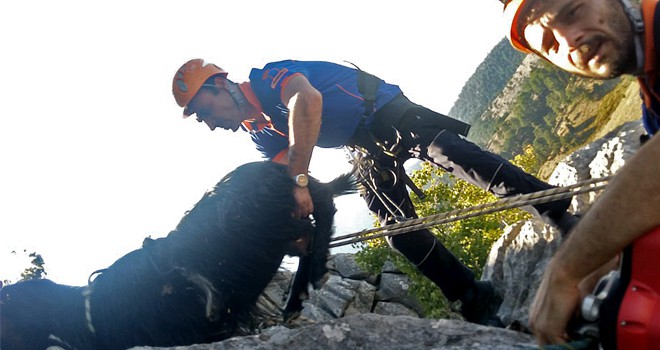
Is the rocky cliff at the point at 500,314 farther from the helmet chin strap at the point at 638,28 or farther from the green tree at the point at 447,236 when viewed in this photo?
the green tree at the point at 447,236

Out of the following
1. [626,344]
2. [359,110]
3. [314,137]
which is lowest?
[626,344]

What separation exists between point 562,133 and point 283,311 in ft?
188

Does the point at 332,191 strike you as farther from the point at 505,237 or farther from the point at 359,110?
the point at 505,237

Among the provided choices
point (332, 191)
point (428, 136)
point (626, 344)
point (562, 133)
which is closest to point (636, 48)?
point (626, 344)

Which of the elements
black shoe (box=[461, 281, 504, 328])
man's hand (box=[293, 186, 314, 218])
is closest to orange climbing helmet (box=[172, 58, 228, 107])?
man's hand (box=[293, 186, 314, 218])

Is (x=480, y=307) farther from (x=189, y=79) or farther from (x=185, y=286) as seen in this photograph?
(x=189, y=79)

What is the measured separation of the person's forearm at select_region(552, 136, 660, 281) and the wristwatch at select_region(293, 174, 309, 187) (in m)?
1.88

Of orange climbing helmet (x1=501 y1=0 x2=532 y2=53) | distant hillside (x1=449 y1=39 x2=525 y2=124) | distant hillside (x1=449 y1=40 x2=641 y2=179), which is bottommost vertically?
orange climbing helmet (x1=501 y1=0 x2=532 y2=53)

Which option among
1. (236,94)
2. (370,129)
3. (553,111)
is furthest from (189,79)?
(553,111)

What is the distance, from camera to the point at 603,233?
3.92 ft

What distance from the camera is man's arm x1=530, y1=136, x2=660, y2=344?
3.75 ft

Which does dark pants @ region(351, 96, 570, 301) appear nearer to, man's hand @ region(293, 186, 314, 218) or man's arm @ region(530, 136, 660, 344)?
man's hand @ region(293, 186, 314, 218)

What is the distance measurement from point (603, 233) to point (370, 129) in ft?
10.8

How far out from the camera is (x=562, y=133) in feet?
181
